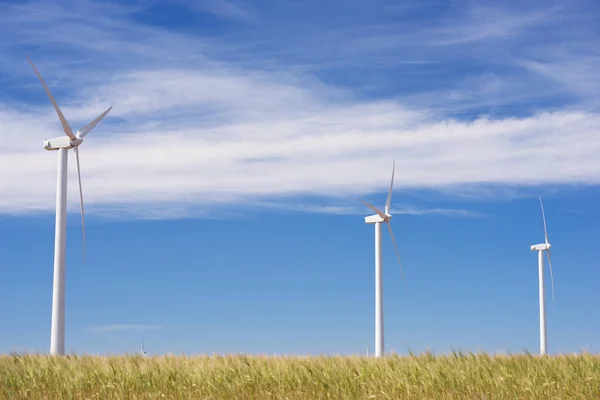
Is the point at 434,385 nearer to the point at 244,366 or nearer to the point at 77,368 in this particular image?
the point at 244,366

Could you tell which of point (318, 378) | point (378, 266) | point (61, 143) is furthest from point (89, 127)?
point (318, 378)

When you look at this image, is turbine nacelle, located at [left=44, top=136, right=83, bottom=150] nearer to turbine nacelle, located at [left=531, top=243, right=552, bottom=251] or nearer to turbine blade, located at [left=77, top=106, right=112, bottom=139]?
turbine blade, located at [left=77, top=106, right=112, bottom=139]

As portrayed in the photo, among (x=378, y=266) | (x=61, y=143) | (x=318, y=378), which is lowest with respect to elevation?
(x=318, y=378)

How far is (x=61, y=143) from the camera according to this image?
147ft

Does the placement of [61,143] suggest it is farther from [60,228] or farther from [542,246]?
[542,246]

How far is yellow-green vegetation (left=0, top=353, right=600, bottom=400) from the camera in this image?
853 inches

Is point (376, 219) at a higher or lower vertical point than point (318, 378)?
higher

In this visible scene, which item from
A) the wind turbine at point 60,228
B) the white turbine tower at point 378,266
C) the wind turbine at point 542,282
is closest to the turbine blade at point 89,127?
the wind turbine at point 60,228

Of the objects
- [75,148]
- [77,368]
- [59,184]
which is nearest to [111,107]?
[75,148]

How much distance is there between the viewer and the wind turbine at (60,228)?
128 feet

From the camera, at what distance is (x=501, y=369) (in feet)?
76.5

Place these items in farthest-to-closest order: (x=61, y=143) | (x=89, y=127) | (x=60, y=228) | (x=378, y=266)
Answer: (x=378, y=266) → (x=89, y=127) → (x=61, y=143) → (x=60, y=228)

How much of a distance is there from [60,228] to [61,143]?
19.9 feet

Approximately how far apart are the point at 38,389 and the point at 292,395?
323 inches
